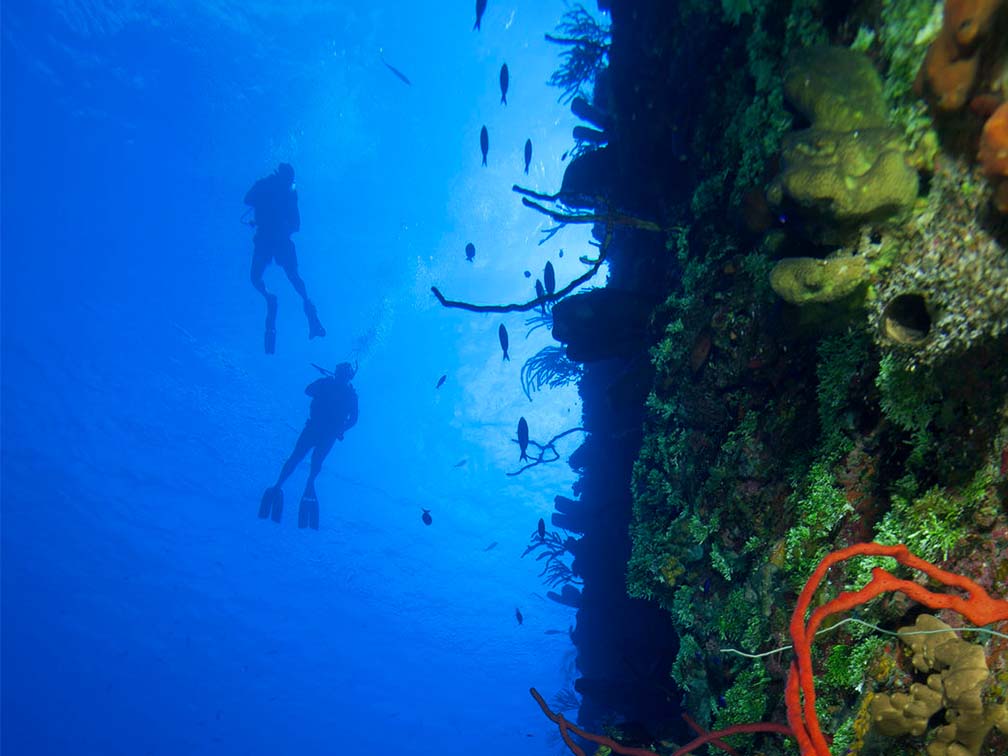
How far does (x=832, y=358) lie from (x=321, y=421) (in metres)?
21.0

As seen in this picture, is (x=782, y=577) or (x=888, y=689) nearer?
(x=888, y=689)

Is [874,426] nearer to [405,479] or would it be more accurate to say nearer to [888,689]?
[888,689]

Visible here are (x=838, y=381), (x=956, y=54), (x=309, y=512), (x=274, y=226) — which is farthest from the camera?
(x=274, y=226)

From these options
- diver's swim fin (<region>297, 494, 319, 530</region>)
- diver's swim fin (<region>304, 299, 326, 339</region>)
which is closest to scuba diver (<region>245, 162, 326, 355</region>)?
diver's swim fin (<region>304, 299, 326, 339</region>)

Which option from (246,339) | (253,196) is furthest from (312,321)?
(246,339)

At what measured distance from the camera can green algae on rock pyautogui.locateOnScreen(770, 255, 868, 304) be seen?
1.95 m

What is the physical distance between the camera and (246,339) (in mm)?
34375

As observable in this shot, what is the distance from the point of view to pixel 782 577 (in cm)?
258

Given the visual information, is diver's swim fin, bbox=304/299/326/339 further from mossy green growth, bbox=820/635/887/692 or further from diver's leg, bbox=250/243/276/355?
mossy green growth, bbox=820/635/887/692

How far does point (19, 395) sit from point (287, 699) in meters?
43.1

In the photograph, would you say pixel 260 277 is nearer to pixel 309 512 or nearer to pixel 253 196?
pixel 253 196

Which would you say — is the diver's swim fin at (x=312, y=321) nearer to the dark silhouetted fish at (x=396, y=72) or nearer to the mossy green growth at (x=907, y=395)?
the dark silhouetted fish at (x=396, y=72)

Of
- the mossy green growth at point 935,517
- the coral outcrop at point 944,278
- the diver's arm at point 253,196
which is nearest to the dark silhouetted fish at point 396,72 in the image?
the diver's arm at point 253,196

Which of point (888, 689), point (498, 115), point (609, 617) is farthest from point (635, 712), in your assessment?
point (498, 115)
